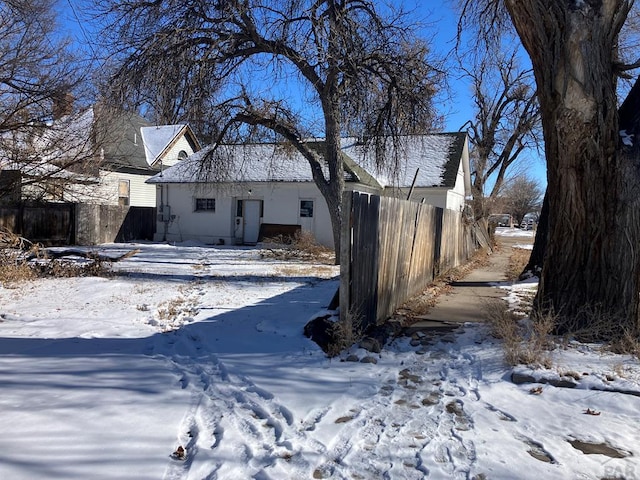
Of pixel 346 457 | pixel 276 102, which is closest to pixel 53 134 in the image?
pixel 276 102

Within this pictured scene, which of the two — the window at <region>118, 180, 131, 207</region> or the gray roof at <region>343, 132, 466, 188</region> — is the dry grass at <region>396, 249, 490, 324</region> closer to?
the gray roof at <region>343, 132, 466, 188</region>

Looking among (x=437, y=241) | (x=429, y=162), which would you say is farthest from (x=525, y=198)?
(x=437, y=241)

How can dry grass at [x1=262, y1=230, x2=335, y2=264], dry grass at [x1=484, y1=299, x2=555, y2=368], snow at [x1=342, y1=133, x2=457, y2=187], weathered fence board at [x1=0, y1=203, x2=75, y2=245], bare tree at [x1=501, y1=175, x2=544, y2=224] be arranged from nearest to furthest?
dry grass at [x1=484, y1=299, x2=555, y2=368] < dry grass at [x1=262, y1=230, x2=335, y2=264] < weathered fence board at [x1=0, y1=203, x2=75, y2=245] < snow at [x1=342, y1=133, x2=457, y2=187] < bare tree at [x1=501, y1=175, x2=544, y2=224]

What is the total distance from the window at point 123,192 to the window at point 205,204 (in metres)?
7.11

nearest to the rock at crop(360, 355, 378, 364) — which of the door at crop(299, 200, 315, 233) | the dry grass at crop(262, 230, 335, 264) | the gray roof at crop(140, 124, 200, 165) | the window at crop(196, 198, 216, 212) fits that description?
the dry grass at crop(262, 230, 335, 264)

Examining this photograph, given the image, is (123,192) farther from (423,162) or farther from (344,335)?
(344,335)

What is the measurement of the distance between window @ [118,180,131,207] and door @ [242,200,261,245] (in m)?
9.36

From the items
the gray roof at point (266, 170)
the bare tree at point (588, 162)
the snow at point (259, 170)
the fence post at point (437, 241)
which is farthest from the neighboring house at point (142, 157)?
the bare tree at point (588, 162)

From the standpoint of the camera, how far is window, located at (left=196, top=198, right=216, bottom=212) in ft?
72.3

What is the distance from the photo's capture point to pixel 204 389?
418cm

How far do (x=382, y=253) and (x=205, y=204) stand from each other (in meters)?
17.0

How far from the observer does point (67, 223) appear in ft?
60.4

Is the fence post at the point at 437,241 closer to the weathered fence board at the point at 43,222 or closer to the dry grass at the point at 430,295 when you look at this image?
the dry grass at the point at 430,295

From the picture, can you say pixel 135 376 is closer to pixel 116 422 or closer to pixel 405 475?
pixel 116 422
